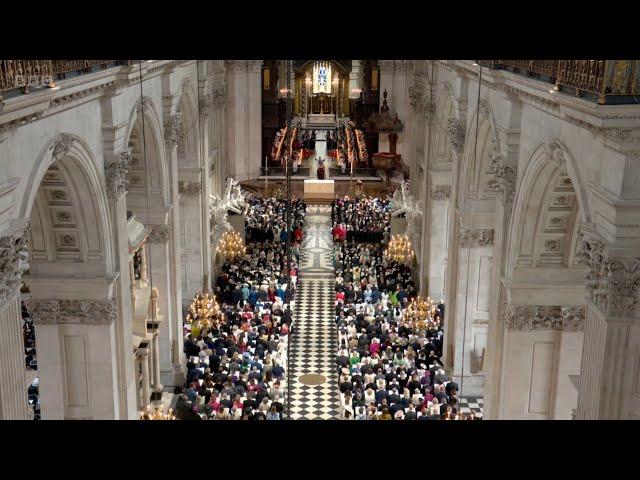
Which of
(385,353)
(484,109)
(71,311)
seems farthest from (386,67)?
(71,311)

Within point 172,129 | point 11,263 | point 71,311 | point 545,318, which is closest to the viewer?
point 11,263

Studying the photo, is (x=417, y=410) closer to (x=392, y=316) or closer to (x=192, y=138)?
(x=392, y=316)

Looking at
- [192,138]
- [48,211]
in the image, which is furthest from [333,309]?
[48,211]

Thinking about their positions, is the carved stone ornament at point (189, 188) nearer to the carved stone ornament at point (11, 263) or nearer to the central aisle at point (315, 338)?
the central aisle at point (315, 338)

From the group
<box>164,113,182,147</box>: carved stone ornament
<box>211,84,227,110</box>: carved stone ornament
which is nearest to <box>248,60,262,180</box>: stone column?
<box>211,84,227,110</box>: carved stone ornament

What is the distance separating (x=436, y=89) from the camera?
2320cm

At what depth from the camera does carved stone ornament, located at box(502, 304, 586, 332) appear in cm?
1328

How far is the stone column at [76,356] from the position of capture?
12797mm

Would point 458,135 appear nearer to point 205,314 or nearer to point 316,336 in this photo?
point 316,336

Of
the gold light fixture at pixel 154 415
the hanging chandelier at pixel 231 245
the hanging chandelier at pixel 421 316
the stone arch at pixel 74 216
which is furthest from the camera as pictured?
the hanging chandelier at pixel 231 245

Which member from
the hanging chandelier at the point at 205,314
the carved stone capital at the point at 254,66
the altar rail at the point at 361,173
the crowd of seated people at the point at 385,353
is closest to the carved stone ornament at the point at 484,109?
the crowd of seated people at the point at 385,353

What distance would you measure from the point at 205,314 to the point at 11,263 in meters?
12.5

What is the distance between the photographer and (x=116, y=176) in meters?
13.1

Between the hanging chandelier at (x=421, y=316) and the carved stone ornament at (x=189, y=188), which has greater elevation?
the carved stone ornament at (x=189, y=188)
